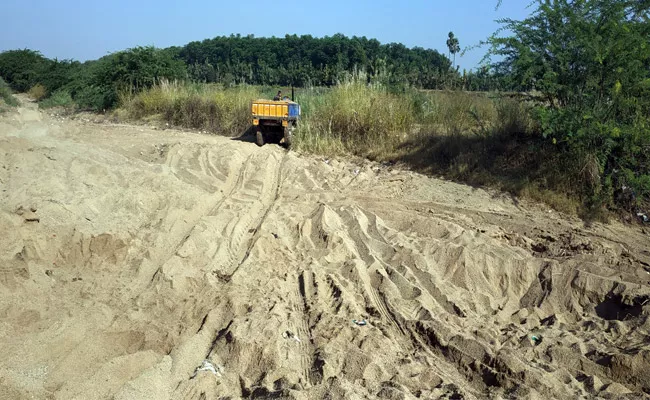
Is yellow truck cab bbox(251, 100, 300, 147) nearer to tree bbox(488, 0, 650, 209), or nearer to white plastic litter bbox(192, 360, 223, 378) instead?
tree bbox(488, 0, 650, 209)

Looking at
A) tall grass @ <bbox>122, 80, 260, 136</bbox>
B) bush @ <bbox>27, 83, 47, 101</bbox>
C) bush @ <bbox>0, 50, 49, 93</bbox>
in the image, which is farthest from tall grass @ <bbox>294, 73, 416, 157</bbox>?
bush @ <bbox>0, 50, 49, 93</bbox>

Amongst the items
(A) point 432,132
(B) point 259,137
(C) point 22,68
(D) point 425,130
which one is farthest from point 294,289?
(C) point 22,68

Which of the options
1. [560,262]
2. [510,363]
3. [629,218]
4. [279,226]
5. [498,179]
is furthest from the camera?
[498,179]

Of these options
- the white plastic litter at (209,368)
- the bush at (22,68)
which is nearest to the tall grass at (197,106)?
the white plastic litter at (209,368)

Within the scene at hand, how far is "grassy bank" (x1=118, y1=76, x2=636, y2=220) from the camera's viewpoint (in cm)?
943

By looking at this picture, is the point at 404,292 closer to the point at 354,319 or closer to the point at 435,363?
the point at 354,319

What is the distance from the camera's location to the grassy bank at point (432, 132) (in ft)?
30.9

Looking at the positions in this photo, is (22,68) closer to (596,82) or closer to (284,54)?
(284,54)

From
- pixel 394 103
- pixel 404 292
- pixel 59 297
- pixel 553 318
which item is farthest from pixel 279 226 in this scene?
pixel 394 103

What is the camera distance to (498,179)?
32.1 feet

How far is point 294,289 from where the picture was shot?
6215 mm

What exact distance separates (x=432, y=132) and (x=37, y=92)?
2926cm

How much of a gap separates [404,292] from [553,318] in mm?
→ 1476

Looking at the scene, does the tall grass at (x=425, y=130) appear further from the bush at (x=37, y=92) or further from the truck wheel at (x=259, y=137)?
the bush at (x=37, y=92)
